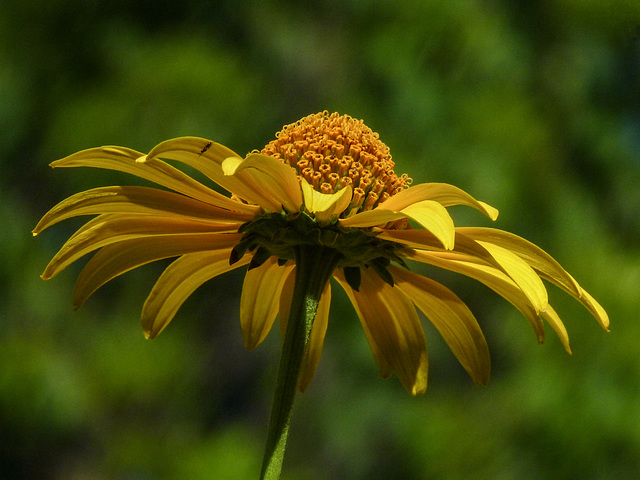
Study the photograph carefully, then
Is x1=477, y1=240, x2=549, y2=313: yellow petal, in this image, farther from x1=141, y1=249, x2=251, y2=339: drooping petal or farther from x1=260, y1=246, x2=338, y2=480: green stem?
x1=141, y1=249, x2=251, y2=339: drooping petal

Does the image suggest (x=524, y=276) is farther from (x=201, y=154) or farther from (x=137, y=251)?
(x=137, y=251)

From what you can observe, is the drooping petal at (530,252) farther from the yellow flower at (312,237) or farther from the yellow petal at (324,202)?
the yellow petal at (324,202)

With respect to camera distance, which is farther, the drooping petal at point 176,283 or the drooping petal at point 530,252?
the drooping petal at point 176,283

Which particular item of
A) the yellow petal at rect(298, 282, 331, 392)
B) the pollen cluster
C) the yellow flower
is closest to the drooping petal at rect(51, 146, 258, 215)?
the yellow flower

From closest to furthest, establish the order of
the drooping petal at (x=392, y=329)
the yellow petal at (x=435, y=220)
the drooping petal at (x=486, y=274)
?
1. the yellow petal at (x=435, y=220)
2. the drooping petal at (x=486, y=274)
3. the drooping petal at (x=392, y=329)

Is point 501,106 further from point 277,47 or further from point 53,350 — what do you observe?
point 53,350

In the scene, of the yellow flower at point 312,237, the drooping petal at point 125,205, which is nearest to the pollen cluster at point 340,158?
the yellow flower at point 312,237

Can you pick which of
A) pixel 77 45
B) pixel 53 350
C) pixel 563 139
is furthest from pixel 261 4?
A: pixel 53 350
